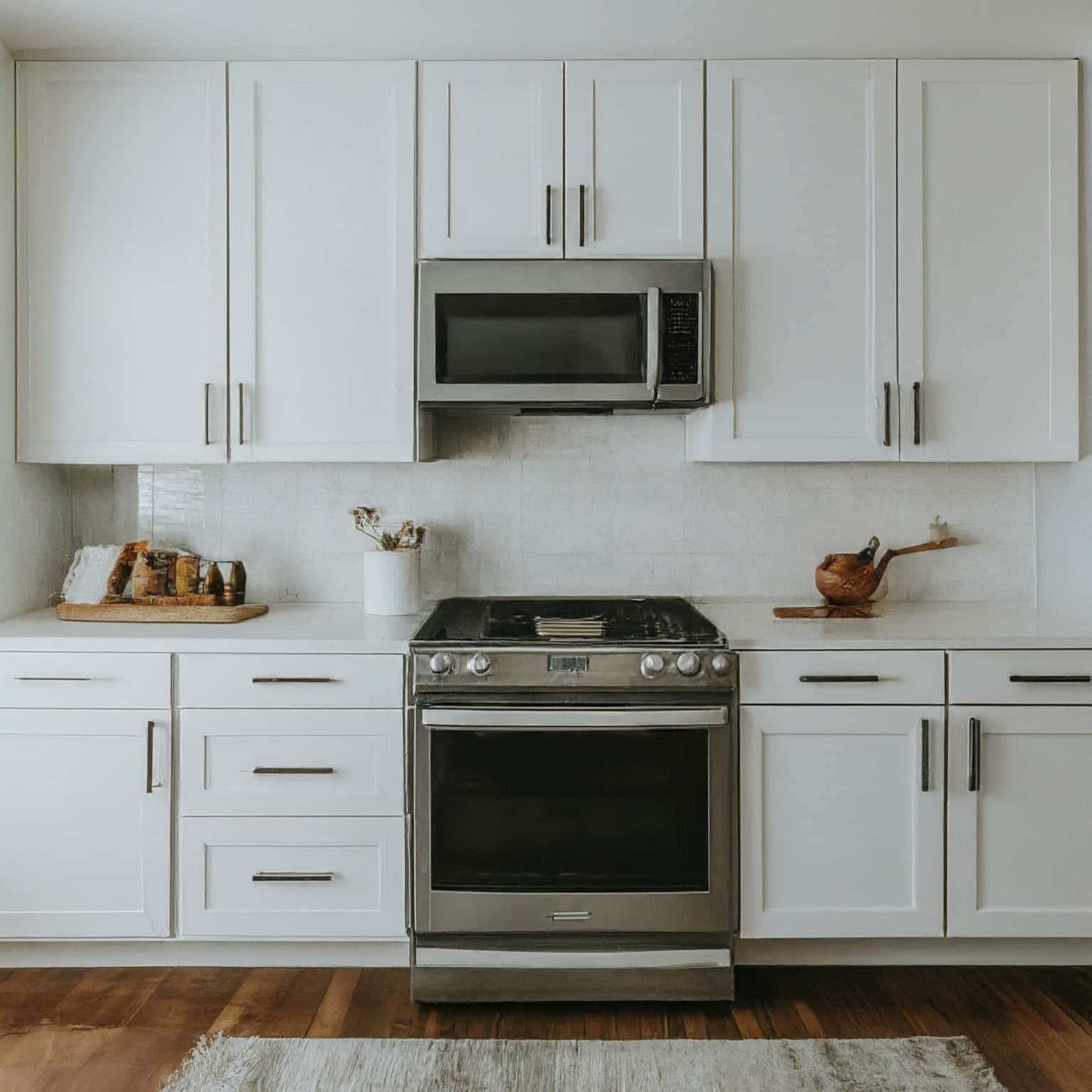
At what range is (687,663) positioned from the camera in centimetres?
236

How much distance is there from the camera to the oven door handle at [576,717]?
2.37 metres

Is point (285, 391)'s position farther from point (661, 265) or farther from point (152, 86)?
point (661, 265)

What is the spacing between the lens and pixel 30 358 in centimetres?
273

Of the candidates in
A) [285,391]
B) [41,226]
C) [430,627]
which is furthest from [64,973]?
[41,226]

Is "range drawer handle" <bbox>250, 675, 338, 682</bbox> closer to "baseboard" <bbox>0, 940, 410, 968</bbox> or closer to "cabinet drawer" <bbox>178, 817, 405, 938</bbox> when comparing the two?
"cabinet drawer" <bbox>178, 817, 405, 938</bbox>

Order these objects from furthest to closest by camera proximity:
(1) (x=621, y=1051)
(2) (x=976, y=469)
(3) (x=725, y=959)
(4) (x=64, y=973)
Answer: (2) (x=976, y=469) → (4) (x=64, y=973) → (3) (x=725, y=959) → (1) (x=621, y=1051)

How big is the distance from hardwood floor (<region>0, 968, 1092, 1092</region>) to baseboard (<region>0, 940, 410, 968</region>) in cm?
2

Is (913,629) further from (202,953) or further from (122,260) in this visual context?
(122,260)

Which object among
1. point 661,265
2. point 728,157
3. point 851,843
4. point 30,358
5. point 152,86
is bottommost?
point 851,843

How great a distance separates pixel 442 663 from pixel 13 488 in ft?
4.44

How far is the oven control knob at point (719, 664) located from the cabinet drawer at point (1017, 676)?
56cm

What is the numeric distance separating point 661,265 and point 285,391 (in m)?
1.06

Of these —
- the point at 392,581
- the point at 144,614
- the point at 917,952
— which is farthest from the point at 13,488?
the point at 917,952

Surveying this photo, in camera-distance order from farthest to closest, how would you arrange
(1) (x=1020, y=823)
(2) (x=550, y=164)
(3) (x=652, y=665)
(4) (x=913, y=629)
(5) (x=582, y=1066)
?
(2) (x=550, y=164), (4) (x=913, y=629), (1) (x=1020, y=823), (3) (x=652, y=665), (5) (x=582, y=1066)
